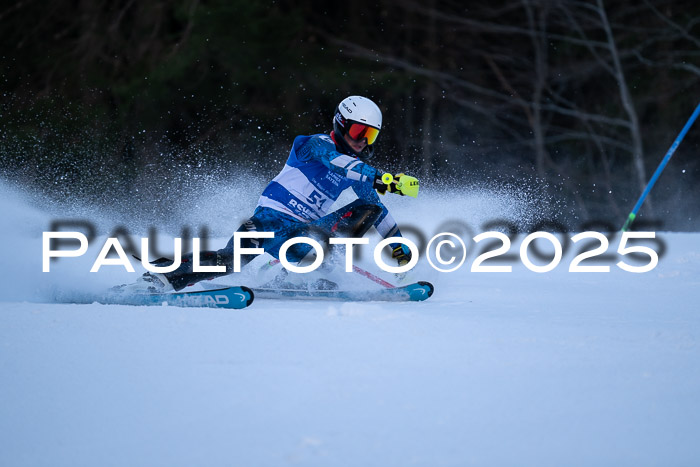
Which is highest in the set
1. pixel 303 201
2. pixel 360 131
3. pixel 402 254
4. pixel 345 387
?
pixel 360 131

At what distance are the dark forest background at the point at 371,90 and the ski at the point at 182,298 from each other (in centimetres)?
956

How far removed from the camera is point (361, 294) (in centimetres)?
484

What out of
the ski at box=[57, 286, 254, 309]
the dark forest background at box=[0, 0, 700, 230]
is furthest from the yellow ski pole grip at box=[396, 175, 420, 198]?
the dark forest background at box=[0, 0, 700, 230]

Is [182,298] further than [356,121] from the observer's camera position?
No

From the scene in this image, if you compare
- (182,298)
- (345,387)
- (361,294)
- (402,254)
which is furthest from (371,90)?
(345,387)

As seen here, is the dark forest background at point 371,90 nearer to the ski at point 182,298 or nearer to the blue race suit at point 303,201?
the blue race suit at point 303,201

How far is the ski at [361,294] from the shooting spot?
15.6ft

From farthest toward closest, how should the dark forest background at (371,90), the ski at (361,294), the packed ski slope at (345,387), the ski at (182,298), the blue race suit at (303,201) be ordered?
1. the dark forest background at (371,90)
2. the blue race suit at (303,201)
3. the ski at (361,294)
4. the ski at (182,298)
5. the packed ski slope at (345,387)

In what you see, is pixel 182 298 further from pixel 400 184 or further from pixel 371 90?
pixel 371 90

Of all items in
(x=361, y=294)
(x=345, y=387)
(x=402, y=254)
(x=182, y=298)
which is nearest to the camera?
(x=345, y=387)

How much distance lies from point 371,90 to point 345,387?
14517 millimetres

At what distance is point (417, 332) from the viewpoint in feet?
11.2

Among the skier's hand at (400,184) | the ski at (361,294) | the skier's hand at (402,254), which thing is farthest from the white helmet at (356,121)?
the ski at (361,294)

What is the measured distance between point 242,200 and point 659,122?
448 inches
